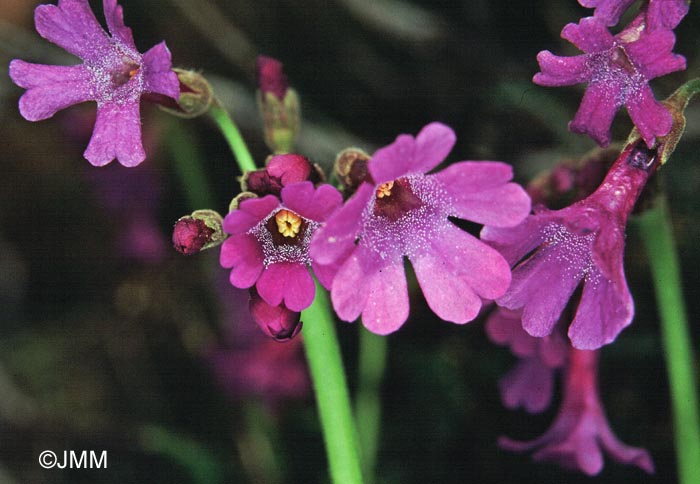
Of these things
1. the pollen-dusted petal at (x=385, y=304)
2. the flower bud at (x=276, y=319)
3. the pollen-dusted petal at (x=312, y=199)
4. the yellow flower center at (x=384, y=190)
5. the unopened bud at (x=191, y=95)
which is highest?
the unopened bud at (x=191, y=95)

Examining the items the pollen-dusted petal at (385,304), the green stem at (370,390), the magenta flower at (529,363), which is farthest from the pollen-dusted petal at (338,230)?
the green stem at (370,390)

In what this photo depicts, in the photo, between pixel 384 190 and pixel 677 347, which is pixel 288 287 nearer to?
pixel 384 190

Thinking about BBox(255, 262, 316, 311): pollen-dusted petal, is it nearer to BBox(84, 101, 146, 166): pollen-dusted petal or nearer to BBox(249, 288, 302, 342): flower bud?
BBox(249, 288, 302, 342): flower bud

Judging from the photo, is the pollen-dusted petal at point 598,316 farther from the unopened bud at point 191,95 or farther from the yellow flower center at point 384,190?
the unopened bud at point 191,95

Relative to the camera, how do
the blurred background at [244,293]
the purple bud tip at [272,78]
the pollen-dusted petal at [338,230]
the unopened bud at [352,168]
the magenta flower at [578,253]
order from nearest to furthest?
the pollen-dusted petal at [338,230], the magenta flower at [578,253], the unopened bud at [352,168], the purple bud tip at [272,78], the blurred background at [244,293]

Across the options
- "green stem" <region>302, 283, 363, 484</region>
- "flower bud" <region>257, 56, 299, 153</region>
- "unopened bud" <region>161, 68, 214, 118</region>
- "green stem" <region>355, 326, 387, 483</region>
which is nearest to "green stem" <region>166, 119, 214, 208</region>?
"green stem" <region>355, 326, 387, 483</region>

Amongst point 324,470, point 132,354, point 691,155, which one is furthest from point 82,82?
point 691,155

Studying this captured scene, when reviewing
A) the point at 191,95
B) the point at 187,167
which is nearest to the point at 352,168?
the point at 191,95
